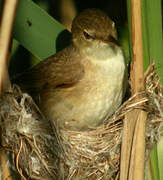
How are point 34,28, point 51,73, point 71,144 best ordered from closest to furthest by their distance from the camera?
point 71,144
point 34,28
point 51,73

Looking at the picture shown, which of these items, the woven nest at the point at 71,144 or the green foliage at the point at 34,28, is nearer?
the woven nest at the point at 71,144

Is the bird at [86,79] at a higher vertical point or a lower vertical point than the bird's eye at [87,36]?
lower

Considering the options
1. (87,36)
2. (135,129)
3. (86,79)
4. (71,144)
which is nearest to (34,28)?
→ (87,36)

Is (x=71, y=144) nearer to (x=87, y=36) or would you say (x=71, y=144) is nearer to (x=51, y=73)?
(x=51, y=73)

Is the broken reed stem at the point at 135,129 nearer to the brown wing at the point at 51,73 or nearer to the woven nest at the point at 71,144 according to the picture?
the woven nest at the point at 71,144

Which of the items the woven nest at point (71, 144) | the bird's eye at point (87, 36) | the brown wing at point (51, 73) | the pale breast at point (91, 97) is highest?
the bird's eye at point (87, 36)

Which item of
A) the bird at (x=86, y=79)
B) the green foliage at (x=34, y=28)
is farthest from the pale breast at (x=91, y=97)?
the green foliage at (x=34, y=28)
